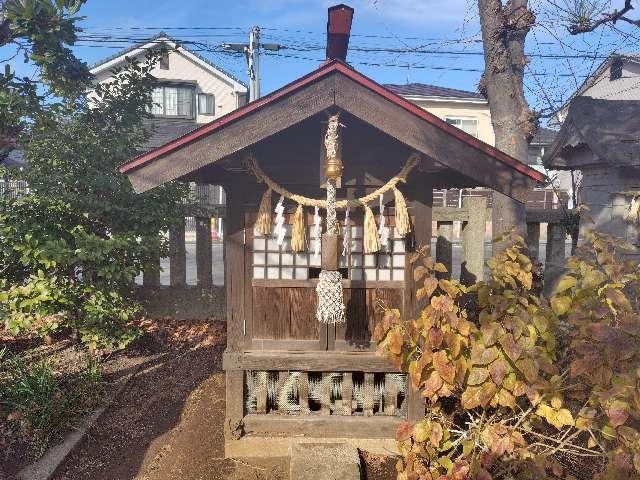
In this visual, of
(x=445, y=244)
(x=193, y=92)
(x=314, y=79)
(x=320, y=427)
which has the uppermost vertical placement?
(x=193, y=92)

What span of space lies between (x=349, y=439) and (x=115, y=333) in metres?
3.36

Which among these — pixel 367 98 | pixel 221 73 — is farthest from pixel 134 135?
pixel 221 73

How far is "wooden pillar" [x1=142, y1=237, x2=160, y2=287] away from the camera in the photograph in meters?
5.39

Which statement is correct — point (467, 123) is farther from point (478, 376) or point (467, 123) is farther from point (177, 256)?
point (478, 376)

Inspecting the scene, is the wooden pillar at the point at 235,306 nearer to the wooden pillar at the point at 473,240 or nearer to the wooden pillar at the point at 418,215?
the wooden pillar at the point at 418,215

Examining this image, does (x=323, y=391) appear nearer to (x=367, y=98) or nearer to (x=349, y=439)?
(x=349, y=439)

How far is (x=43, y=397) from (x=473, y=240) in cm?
525

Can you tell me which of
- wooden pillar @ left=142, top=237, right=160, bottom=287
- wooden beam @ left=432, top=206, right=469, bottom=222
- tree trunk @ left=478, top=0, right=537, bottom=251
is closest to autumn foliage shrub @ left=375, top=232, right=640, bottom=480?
wooden beam @ left=432, top=206, right=469, bottom=222

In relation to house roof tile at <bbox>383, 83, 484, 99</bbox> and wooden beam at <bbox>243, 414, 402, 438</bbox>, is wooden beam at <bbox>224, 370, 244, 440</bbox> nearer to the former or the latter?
wooden beam at <bbox>243, 414, 402, 438</bbox>

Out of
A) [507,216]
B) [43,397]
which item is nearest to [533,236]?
[507,216]

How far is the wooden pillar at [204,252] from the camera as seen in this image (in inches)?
249

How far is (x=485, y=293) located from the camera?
3152 millimetres

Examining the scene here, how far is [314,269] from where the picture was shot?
396cm

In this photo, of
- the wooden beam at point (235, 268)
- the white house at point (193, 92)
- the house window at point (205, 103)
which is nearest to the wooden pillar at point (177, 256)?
the wooden beam at point (235, 268)
